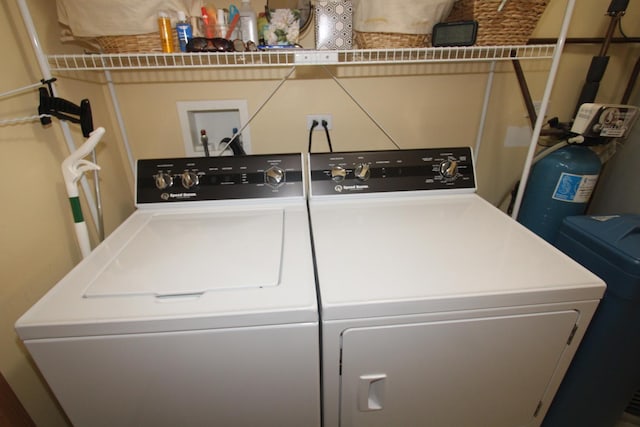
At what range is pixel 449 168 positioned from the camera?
127 centimetres

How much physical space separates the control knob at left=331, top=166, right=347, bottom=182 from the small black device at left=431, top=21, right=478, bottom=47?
61cm

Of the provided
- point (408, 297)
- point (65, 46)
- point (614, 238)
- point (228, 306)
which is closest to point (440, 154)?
point (614, 238)

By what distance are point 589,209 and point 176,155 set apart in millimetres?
2482

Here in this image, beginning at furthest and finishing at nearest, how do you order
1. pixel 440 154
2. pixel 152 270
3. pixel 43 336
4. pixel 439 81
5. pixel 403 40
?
1. pixel 439 81
2. pixel 440 154
3. pixel 403 40
4. pixel 152 270
5. pixel 43 336

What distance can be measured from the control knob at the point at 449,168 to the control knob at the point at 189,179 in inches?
40.7

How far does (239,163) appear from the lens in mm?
1217

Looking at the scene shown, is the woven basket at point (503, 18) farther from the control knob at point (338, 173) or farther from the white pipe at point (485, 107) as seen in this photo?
the control knob at point (338, 173)

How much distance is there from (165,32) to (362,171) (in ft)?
2.94

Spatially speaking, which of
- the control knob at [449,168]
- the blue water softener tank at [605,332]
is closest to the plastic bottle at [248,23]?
the control knob at [449,168]

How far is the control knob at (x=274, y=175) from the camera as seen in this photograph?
3.99 feet

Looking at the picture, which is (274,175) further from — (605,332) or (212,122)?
(605,332)

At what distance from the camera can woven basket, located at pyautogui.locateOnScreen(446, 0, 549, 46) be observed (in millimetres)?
1102

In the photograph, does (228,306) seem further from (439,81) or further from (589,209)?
(589,209)

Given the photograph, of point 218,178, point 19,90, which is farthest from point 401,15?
point 19,90
